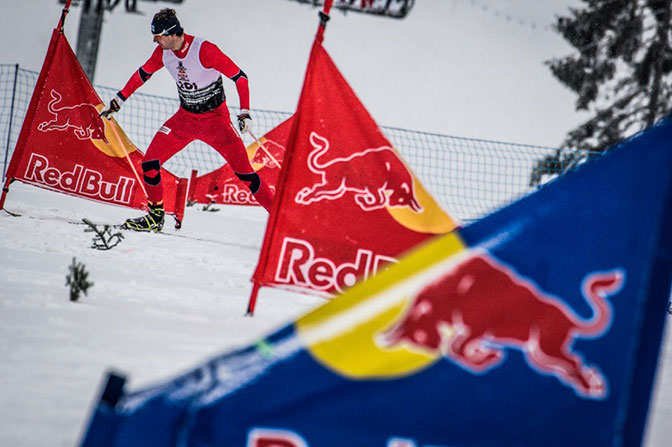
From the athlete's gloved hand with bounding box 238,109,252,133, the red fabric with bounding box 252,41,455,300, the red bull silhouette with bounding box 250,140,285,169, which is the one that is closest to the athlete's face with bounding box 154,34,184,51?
the athlete's gloved hand with bounding box 238,109,252,133

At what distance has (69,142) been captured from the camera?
609 centimetres

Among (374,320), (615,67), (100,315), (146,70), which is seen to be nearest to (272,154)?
(146,70)

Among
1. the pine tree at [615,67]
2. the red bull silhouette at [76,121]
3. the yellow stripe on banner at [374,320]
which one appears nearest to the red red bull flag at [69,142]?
the red bull silhouette at [76,121]

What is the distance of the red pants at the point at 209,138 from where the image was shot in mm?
5312

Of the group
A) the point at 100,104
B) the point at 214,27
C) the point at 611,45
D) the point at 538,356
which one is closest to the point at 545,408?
the point at 538,356

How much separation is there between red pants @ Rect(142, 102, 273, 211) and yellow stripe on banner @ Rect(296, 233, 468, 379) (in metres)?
4.06

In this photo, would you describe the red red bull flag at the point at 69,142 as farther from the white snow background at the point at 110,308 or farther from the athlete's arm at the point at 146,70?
the athlete's arm at the point at 146,70

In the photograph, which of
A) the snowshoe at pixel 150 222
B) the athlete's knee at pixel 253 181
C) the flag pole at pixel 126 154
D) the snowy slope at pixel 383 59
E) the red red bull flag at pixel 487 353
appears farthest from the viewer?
the snowy slope at pixel 383 59

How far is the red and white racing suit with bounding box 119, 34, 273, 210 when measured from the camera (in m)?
5.02

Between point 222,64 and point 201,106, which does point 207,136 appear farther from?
point 222,64

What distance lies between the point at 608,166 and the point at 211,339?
1.96m

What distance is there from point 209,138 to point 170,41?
2.90 feet

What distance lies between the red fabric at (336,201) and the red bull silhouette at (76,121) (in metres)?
3.71

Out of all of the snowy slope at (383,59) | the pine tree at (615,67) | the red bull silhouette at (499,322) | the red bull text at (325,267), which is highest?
the snowy slope at (383,59)
